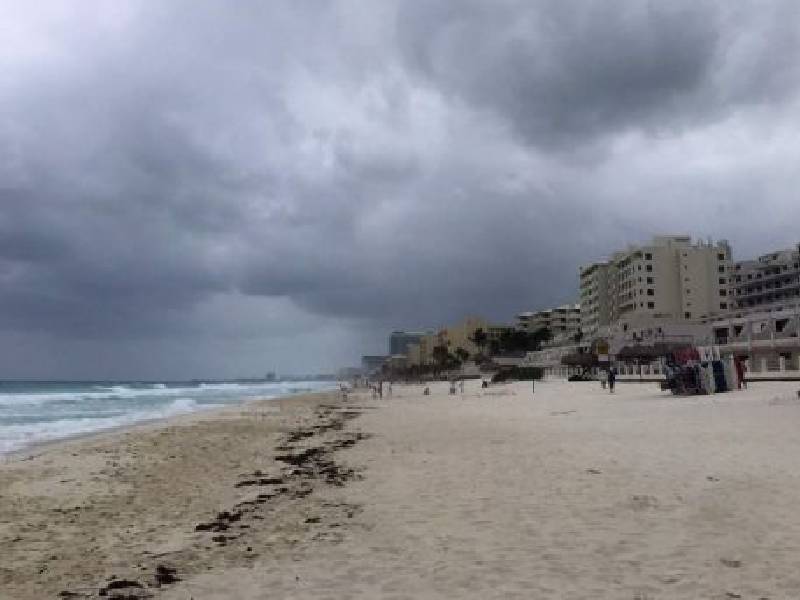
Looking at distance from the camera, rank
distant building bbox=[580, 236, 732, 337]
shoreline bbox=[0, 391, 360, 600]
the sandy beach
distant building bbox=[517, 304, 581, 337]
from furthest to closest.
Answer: distant building bbox=[517, 304, 581, 337], distant building bbox=[580, 236, 732, 337], shoreline bbox=[0, 391, 360, 600], the sandy beach

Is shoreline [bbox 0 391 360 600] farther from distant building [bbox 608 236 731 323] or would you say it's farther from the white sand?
distant building [bbox 608 236 731 323]

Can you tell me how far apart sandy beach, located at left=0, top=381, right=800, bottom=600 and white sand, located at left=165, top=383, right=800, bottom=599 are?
35 millimetres

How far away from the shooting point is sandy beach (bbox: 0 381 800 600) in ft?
23.2

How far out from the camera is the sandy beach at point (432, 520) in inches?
279

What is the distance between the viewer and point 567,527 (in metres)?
9.07

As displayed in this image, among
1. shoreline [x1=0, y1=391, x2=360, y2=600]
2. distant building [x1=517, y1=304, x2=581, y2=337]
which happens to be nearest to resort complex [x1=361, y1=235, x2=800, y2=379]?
distant building [x1=517, y1=304, x2=581, y2=337]

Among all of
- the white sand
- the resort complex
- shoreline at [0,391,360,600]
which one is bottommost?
shoreline at [0,391,360,600]

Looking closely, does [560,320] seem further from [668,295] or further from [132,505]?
[132,505]

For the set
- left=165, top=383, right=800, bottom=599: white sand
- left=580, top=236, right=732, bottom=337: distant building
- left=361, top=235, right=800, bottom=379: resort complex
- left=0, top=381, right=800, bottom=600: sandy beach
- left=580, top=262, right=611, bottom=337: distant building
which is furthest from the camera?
left=580, top=262, right=611, bottom=337: distant building

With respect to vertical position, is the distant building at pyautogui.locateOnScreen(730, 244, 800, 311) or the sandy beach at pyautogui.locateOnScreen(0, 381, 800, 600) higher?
the distant building at pyautogui.locateOnScreen(730, 244, 800, 311)

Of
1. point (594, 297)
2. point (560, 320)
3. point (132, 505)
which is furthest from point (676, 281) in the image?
point (132, 505)

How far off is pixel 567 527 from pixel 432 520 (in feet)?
6.34

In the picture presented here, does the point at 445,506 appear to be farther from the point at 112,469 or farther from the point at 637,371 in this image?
the point at 637,371

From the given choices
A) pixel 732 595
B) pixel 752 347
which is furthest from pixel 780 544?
pixel 752 347
